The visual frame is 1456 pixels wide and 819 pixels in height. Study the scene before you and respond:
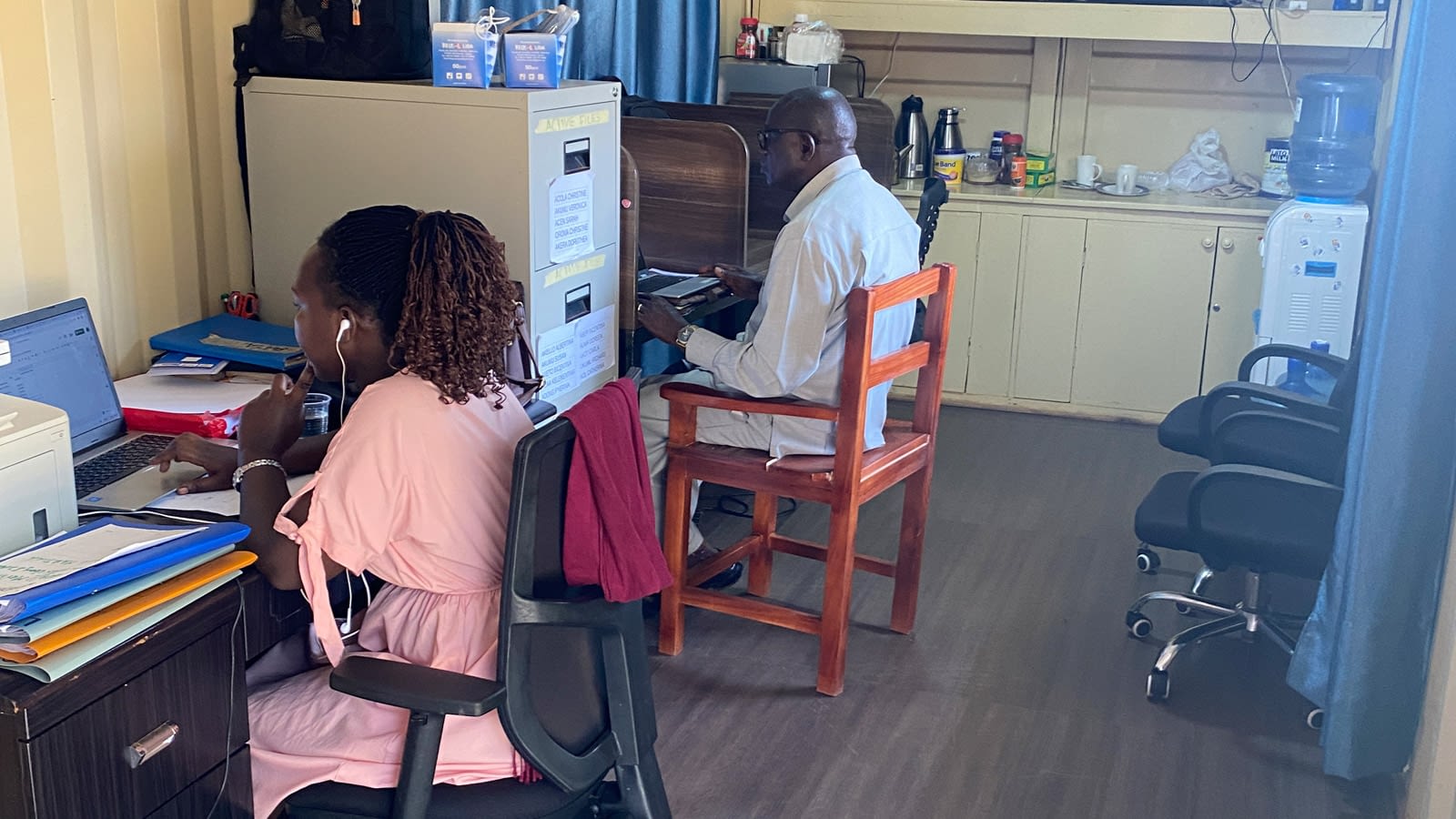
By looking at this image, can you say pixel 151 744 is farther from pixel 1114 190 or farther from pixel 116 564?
pixel 1114 190

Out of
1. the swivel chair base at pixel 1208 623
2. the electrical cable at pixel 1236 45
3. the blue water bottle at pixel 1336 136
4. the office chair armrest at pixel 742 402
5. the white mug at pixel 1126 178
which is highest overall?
the electrical cable at pixel 1236 45

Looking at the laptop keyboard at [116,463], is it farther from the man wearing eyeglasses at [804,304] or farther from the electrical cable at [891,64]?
the electrical cable at [891,64]

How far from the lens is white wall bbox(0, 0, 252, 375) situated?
6.59 ft

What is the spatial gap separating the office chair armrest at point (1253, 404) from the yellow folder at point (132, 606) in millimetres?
2267

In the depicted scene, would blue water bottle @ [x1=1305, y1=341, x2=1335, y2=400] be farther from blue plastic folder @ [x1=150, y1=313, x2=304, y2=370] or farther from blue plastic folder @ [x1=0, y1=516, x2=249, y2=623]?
blue plastic folder @ [x1=0, y1=516, x2=249, y2=623]

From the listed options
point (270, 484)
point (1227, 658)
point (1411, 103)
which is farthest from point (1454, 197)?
point (270, 484)

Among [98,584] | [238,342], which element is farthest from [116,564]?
[238,342]

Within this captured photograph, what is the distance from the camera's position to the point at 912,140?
15.5 feet

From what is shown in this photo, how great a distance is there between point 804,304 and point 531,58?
0.67 metres

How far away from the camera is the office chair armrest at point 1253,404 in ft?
9.49

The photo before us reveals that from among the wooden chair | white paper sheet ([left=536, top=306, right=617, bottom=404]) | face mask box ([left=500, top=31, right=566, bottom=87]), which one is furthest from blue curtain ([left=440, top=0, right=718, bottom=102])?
the wooden chair

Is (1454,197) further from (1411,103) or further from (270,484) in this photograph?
(270,484)

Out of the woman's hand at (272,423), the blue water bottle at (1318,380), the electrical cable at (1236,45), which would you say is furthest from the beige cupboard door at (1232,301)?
the woman's hand at (272,423)

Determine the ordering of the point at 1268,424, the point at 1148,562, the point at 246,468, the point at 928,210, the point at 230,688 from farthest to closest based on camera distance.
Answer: the point at 928,210, the point at 1148,562, the point at 1268,424, the point at 246,468, the point at 230,688
